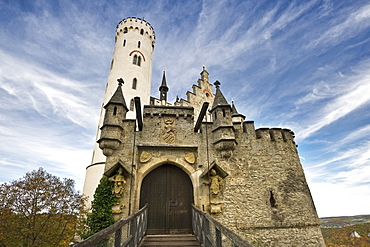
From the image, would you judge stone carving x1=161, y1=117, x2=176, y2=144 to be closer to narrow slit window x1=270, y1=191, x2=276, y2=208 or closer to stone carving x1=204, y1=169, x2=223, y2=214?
stone carving x1=204, y1=169, x2=223, y2=214

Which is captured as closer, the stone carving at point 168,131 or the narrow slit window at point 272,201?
the narrow slit window at point 272,201

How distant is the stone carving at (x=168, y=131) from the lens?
8148 mm

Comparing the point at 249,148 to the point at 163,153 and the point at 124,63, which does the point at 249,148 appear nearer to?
the point at 163,153

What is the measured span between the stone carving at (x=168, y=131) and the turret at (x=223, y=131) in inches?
71.6

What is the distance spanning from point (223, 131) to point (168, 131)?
2.36 metres

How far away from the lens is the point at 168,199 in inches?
299

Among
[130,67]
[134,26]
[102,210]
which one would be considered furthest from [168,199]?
[134,26]

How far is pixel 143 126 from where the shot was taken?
827 cm

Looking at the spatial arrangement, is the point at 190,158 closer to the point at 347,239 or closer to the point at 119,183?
the point at 119,183

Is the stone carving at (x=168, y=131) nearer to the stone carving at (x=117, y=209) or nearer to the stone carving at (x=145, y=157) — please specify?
the stone carving at (x=145, y=157)

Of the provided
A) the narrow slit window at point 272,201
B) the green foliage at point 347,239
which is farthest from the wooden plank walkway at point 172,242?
the green foliage at point 347,239

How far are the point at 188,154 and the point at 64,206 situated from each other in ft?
51.2

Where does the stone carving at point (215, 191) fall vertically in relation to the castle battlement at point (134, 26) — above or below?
below

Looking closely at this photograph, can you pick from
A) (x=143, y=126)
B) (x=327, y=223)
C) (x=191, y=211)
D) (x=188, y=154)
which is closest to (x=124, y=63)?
(x=143, y=126)
